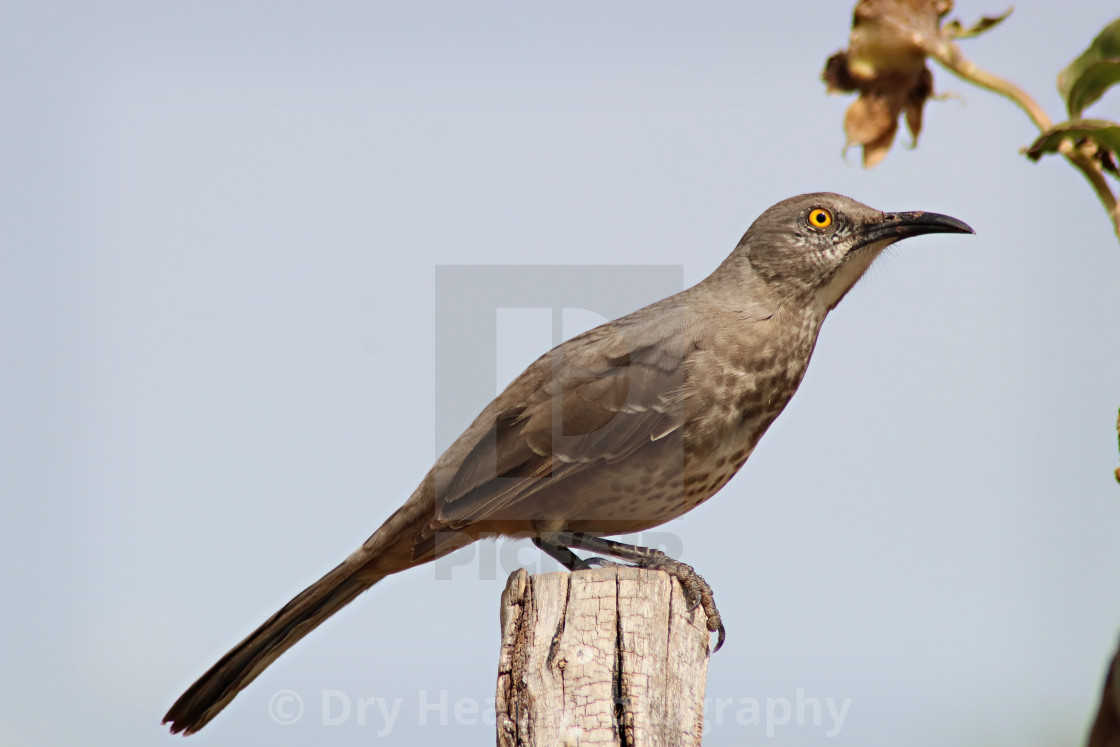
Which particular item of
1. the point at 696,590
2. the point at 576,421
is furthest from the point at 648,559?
the point at 576,421

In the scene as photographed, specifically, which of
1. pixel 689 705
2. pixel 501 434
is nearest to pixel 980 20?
pixel 689 705

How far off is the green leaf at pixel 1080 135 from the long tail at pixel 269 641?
4.14 m

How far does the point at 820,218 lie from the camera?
5.10 meters

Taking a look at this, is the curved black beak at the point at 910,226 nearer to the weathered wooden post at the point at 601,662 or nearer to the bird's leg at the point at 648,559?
the bird's leg at the point at 648,559

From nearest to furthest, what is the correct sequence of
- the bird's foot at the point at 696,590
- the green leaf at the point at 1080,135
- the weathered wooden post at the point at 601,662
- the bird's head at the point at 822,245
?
the green leaf at the point at 1080,135 < the weathered wooden post at the point at 601,662 < the bird's foot at the point at 696,590 < the bird's head at the point at 822,245

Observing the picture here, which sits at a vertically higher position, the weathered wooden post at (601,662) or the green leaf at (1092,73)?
the green leaf at (1092,73)

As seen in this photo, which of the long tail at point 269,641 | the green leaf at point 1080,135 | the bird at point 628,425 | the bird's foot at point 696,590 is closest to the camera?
the green leaf at point 1080,135

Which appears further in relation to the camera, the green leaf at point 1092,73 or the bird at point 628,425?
the bird at point 628,425

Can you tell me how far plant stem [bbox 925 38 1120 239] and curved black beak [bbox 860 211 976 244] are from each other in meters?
3.41

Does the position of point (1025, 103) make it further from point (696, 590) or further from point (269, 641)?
point (269, 641)

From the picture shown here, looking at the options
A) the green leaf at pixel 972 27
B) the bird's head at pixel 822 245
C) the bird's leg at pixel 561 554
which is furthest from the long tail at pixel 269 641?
the green leaf at pixel 972 27

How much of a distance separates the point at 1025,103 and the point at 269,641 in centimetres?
437

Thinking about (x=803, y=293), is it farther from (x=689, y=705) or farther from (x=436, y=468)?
(x=689, y=705)

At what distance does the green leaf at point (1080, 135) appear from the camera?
1314 millimetres
